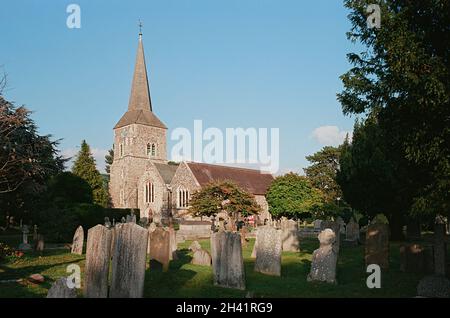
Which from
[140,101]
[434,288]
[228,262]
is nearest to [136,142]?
[140,101]

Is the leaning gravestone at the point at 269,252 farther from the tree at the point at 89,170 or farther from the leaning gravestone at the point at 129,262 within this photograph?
the tree at the point at 89,170

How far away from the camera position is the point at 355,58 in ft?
59.7

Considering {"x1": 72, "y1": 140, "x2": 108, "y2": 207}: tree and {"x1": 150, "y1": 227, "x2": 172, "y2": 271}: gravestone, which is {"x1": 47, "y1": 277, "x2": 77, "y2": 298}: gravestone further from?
{"x1": 72, "y1": 140, "x2": 108, "y2": 207}: tree

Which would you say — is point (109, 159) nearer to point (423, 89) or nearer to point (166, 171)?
point (166, 171)

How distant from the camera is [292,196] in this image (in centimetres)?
4656

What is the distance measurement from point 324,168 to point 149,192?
1258 inches

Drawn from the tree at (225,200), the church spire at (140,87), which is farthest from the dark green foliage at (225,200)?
the church spire at (140,87)

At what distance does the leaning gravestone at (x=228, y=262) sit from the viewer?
10367 millimetres

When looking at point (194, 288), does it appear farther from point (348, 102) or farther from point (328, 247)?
point (348, 102)

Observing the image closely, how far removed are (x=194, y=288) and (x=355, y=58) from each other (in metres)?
12.6

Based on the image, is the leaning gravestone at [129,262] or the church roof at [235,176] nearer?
the leaning gravestone at [129,262]

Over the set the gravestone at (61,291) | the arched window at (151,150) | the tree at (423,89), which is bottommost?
the gravestone at (61,291)

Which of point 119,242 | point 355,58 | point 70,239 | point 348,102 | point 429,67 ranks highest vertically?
point 355,58
